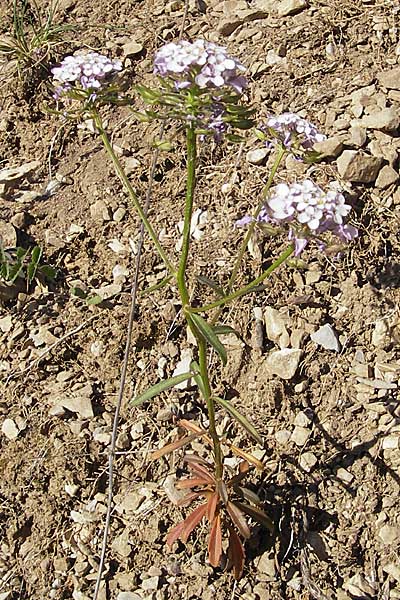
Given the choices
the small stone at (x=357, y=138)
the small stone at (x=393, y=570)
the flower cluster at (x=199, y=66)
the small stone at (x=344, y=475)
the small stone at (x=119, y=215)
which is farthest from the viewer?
the small stone at (x=119, y=215)

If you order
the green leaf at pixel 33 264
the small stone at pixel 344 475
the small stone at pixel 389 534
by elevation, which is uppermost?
the green leaf at pixel 33 264

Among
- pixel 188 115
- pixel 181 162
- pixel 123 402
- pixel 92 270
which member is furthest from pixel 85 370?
pixel 188 115

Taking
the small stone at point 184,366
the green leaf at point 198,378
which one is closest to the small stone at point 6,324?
the small stone at point 184,366

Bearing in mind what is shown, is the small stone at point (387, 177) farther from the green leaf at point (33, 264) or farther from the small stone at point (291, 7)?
the green leaf at point (33, 264)

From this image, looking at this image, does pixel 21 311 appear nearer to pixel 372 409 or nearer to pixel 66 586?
pixel 66 586

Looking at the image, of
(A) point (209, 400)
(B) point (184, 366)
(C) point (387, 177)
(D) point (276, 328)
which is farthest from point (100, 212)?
(A) point (209, 400)

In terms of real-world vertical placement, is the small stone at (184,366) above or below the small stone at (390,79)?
below

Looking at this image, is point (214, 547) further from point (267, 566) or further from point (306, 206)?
point (306, 206)
